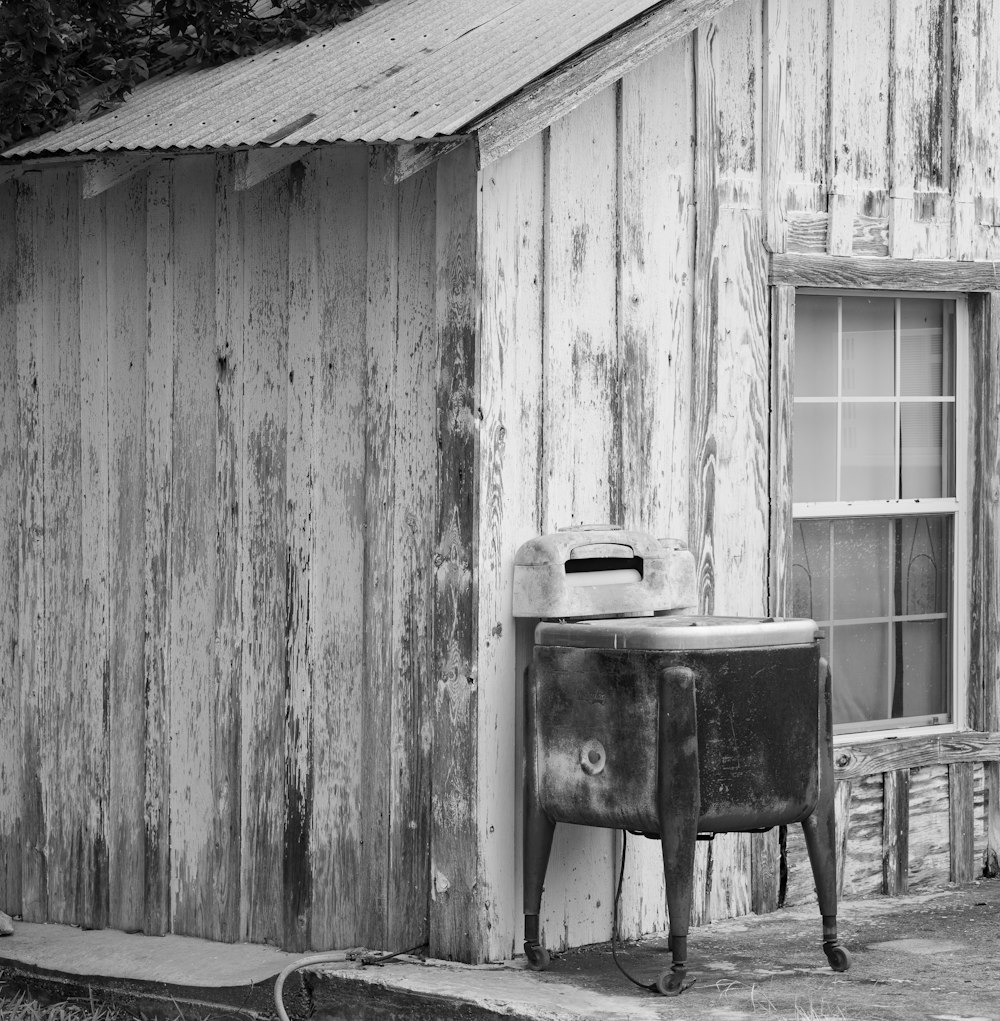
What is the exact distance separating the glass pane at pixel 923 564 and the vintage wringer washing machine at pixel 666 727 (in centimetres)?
156

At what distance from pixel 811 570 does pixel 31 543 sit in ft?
9.41

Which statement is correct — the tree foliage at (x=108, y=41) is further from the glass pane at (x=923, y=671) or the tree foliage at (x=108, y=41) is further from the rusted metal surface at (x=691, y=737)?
the glass pane at (x=923, y=671)

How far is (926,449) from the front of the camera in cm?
722

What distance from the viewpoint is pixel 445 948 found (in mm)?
5879

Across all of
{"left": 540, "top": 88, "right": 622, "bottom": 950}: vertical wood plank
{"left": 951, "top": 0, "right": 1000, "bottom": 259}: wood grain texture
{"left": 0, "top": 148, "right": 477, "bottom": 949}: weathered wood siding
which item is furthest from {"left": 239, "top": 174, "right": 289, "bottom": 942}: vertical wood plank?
{"left": 951, "top": 0, "right": 1000, "bottom": 259}: wood grain texture

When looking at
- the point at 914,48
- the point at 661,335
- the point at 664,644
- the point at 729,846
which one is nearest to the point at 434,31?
the point at 661,335

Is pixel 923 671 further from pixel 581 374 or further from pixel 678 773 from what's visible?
pixel 678 773

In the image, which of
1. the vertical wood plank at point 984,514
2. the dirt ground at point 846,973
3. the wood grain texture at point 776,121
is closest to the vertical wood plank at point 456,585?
the dirt ground at point 846,973

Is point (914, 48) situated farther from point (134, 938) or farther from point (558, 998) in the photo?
point (134, 938)

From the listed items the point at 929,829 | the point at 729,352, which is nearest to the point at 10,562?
the point at 729,352

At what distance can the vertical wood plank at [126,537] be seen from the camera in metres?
6.69

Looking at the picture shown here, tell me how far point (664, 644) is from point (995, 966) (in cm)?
161

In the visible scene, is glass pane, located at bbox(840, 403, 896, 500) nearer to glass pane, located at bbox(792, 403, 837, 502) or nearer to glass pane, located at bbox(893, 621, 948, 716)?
glass pane, located at bbox(792, 403, 837, 502)

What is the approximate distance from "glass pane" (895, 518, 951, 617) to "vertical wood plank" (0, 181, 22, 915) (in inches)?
130
